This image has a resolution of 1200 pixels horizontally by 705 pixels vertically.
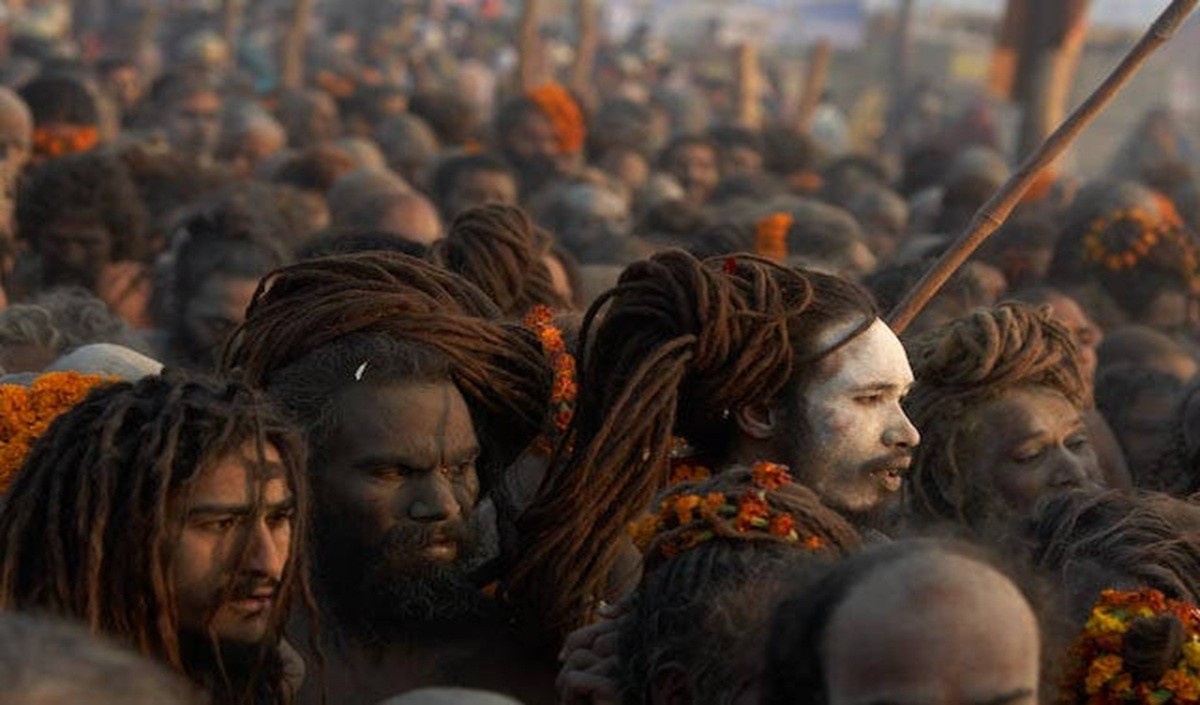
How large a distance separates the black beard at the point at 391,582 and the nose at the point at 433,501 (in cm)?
2

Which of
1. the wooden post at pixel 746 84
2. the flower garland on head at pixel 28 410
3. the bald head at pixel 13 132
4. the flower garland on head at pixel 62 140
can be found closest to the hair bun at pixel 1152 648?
the flower garland on head at pixel 28 410

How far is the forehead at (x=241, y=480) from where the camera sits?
4.39m

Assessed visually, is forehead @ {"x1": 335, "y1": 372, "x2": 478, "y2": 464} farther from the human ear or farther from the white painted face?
the white painted face

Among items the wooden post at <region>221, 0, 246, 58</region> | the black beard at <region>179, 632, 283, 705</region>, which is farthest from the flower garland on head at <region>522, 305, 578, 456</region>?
the wooden post at <region>221, 0, 246, 58</region>

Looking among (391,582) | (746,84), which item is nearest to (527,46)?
(746,84)

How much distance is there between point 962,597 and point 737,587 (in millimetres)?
768

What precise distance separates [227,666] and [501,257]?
2.84 m

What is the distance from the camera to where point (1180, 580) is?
5.18m

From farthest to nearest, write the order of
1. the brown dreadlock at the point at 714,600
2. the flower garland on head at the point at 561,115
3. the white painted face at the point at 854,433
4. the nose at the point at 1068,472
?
the flower garland on head at the point at 561,115
the nose at the point at 1068,472
the white painted face at the point at 854,433
the brown dreadlock at the point at 714,600

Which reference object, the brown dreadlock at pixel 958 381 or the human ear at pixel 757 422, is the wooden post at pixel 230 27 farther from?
the human ear at pixel 757 422

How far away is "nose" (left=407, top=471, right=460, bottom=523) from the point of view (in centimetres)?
506

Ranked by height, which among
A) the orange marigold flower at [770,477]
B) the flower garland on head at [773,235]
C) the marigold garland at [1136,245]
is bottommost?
the marigold garland at [1136,245]

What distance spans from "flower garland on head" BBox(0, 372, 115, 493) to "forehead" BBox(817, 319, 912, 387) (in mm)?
1470

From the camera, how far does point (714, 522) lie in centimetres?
446
